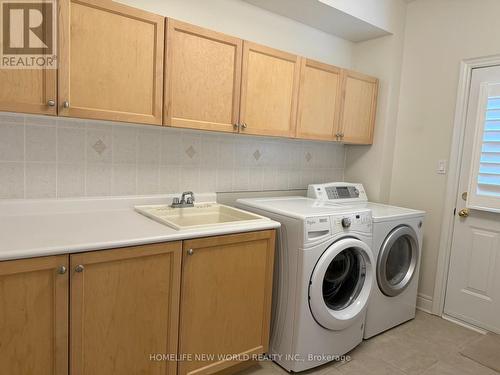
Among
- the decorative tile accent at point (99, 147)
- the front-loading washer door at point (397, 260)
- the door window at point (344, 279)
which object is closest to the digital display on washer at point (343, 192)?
the front-loading washer door at point (397, 260)

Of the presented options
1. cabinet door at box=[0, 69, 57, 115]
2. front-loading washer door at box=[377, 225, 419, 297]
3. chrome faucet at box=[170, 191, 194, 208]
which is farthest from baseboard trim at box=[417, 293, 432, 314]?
cabinet door at box=[0, 69, 57, 115]

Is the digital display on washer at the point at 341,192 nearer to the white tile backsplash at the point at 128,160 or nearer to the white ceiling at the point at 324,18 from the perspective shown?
the white tile backsplash at the point at 128,160

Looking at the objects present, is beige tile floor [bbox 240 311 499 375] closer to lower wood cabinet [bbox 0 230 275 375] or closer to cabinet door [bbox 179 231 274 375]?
cabinet door [bbox 179 231 274 375]

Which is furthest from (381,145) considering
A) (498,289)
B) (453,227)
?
(498,289)

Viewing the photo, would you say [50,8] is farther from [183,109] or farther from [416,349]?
[416,349]

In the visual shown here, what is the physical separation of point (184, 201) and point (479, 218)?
2.22m

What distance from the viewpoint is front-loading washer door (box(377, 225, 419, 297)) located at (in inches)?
91.3

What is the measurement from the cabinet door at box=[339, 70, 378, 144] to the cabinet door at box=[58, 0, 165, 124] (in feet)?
5.06

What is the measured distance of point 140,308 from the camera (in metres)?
1.50

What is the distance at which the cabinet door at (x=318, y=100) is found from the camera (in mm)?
2379

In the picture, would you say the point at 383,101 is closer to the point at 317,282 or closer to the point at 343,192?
the point at 343,192

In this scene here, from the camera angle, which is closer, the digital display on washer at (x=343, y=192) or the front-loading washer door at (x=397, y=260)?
the front-loading washer door at (x=397, y=260)

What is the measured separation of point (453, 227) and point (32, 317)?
2.86m

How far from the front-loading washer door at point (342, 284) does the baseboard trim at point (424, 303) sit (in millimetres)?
1023
